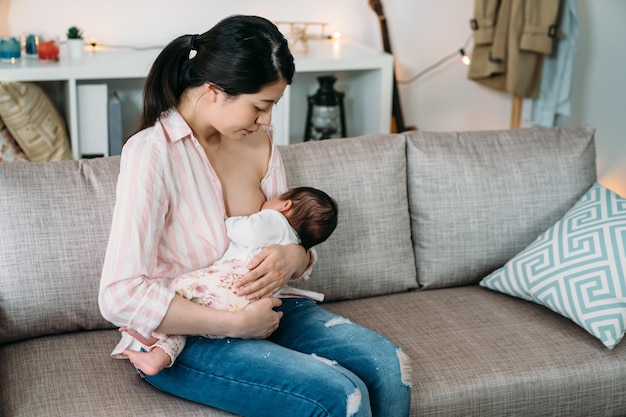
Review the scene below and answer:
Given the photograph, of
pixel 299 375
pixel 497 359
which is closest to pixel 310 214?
pixel 299 375

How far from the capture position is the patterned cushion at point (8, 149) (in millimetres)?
2908

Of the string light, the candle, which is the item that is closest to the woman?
the candle

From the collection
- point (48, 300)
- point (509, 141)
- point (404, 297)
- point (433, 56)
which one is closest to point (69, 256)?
point (48, 300)

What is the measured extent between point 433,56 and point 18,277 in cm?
242

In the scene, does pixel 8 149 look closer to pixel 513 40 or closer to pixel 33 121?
pixel 33 121

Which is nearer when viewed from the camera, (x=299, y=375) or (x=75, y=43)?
(x=299, y=375)

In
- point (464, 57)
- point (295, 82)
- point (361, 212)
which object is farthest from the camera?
point (464, 57)

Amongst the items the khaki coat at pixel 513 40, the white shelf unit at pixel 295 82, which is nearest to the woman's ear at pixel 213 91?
the white shelf unit at pixel 295 82

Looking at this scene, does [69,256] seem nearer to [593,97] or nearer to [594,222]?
[594,222]

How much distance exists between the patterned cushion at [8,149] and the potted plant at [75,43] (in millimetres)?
353

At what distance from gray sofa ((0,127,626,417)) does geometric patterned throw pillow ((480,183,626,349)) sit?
54 millimetres

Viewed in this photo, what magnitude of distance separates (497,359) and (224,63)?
0.88 m

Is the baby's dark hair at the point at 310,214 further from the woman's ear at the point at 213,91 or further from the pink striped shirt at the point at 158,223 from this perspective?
the woman's ear at the point at 213,91

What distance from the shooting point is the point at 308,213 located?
1856mm
